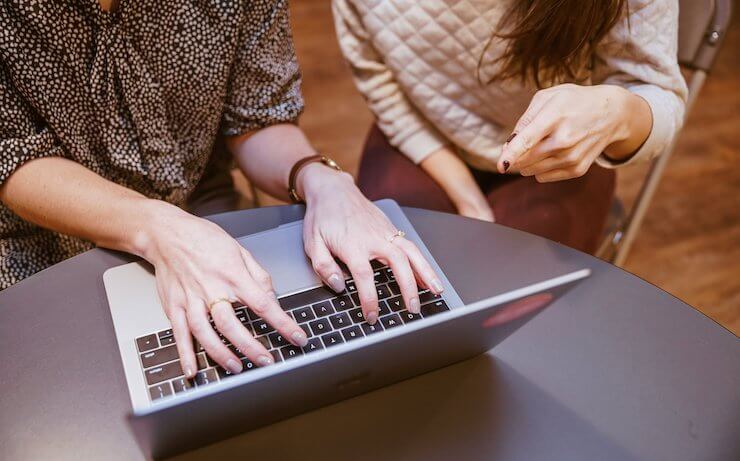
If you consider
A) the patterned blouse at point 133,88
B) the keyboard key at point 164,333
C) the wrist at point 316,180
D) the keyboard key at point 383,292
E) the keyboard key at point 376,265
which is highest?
the patterned blouse at point 133,88

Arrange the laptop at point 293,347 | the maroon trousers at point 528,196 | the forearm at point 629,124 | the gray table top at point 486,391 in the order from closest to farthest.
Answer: the laptop at point 293,347
the gray table top at point 486,391
the forearm at point 629,124
the maroon trousers at point 528,196

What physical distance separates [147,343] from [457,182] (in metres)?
0.66

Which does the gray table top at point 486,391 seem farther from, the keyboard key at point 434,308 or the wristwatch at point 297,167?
the wristwatch at point 297,167

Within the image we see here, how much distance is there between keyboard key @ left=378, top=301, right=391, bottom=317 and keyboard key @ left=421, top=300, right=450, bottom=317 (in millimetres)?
40

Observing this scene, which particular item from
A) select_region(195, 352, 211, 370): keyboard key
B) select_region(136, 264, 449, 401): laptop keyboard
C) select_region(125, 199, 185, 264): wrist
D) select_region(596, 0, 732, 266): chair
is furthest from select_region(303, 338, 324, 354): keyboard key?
select_region(596, 0, 732, 266): chair

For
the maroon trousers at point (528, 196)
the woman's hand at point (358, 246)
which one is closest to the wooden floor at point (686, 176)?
the maroon trousers at point (528, 196)

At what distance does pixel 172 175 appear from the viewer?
995 millimetres

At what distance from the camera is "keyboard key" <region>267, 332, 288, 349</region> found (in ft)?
2.13

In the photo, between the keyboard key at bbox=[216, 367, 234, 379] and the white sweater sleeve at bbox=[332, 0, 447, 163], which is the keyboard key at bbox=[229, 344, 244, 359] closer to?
the keyboard key at bbox=[216, 367, 234, 379]

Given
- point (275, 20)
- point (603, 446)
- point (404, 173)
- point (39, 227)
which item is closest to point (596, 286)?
point (603, 446)

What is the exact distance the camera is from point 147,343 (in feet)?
2.14

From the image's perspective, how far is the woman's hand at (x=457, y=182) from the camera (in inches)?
→ 43.8

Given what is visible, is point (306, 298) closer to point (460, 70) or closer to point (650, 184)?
point (460, 70)

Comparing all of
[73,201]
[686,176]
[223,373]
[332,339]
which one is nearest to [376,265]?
[332,339]
